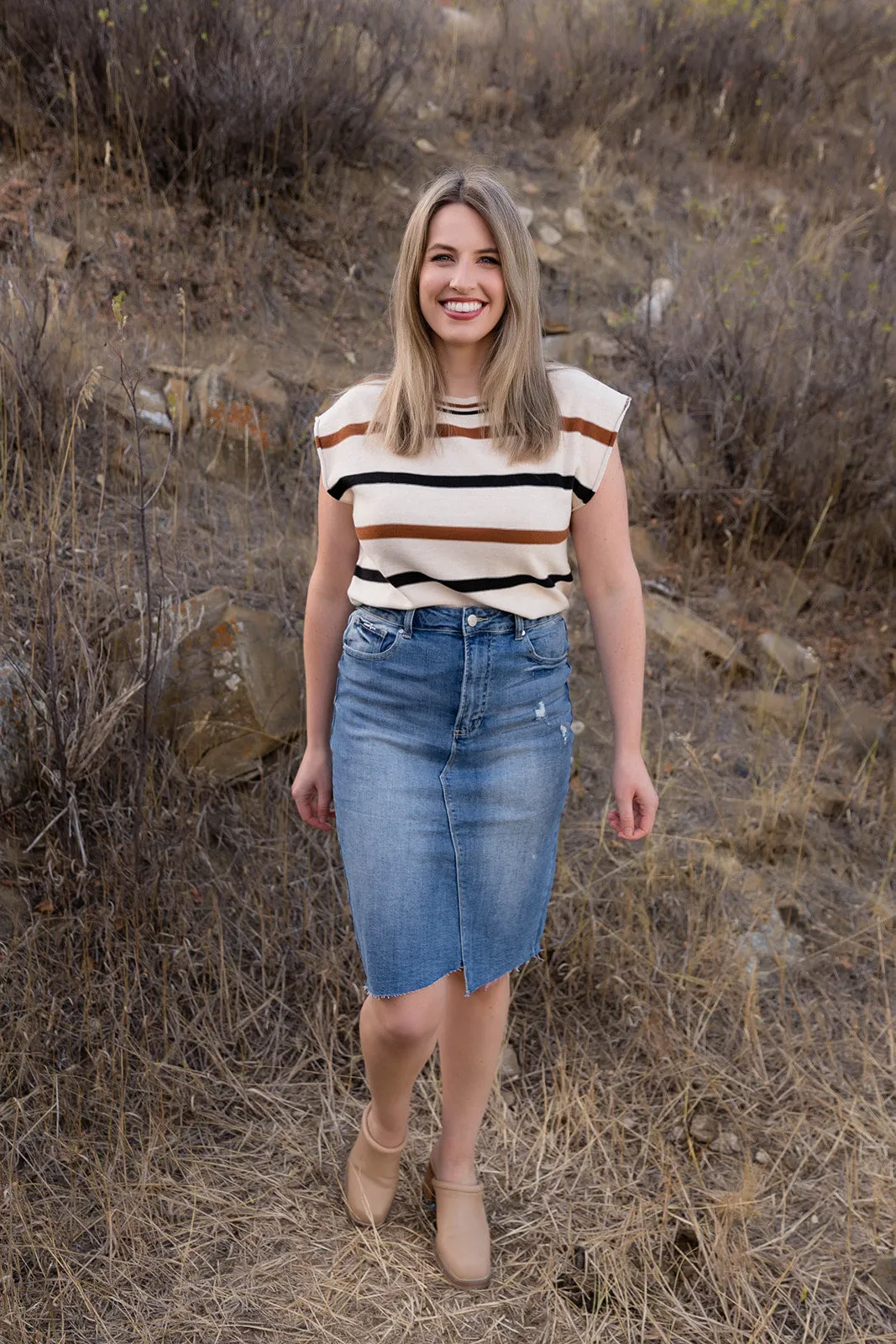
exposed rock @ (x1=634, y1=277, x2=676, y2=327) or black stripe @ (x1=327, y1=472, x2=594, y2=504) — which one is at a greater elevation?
black stripe @ (x1=327, y1=472, x2=594, y2=504)

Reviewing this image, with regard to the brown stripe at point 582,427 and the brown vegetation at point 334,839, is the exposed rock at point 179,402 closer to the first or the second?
the brown vegetation at point 334,839

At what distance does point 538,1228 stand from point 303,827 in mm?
1271

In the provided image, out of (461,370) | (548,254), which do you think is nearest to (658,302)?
(548,254)

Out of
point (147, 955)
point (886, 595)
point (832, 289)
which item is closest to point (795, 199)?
point (832, 289)

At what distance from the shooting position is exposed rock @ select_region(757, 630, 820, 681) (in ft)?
14.0

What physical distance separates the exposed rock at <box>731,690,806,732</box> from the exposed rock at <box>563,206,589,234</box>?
3.36 m

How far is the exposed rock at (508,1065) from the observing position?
288 centimetres

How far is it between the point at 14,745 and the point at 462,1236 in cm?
162

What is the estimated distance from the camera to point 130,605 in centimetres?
328

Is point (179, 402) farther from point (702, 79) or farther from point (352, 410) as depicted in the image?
point (702, 79)

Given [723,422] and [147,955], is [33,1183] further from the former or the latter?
[723,422]

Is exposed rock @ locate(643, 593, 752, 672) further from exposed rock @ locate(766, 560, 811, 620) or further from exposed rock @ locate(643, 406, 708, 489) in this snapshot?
exposed rock @ locate(643, 406, 708, 489)

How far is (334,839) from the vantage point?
3.23m

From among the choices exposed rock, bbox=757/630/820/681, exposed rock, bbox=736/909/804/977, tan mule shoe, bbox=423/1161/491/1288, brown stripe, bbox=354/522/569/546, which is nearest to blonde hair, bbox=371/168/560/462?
brown stripe, bbox=354/522/569/546
